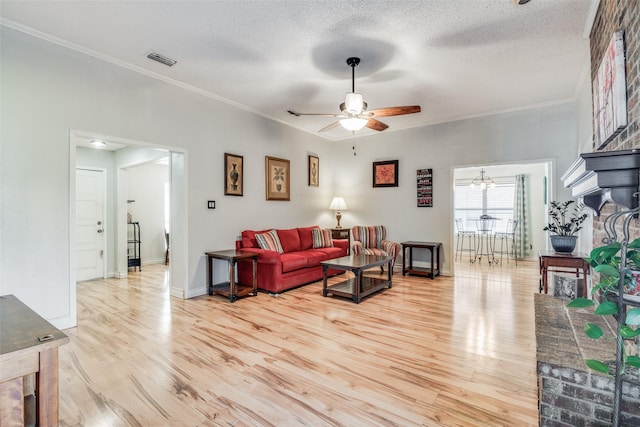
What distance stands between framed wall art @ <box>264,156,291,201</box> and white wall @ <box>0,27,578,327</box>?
0.13 metres

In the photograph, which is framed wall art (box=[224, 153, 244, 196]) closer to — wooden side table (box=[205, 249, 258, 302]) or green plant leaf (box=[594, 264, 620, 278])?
wooden side table (box=[205, 249, 258, 302])

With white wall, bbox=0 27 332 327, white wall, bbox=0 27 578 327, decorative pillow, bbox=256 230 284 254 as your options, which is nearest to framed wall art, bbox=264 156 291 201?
white wall, bbox=0 27 578 327

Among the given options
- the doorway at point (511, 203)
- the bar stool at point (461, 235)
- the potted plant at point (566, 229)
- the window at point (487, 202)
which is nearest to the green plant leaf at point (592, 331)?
the potted plant at point (566, 229)

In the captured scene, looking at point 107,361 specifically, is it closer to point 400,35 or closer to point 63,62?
point 63,62

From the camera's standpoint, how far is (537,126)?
16.3 ft

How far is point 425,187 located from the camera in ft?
19.6

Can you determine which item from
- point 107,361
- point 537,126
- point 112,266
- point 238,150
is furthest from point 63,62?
point 537,126

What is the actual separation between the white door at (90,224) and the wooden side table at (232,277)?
8.64 feet

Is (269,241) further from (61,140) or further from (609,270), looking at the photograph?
(609,270)

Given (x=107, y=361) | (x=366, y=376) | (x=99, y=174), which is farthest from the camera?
(x=99, y=174)

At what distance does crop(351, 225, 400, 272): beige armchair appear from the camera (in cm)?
575

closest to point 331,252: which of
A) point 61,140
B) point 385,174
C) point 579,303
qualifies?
point 385,174

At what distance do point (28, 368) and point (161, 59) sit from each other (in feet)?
11.4

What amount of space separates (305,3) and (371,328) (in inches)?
120
